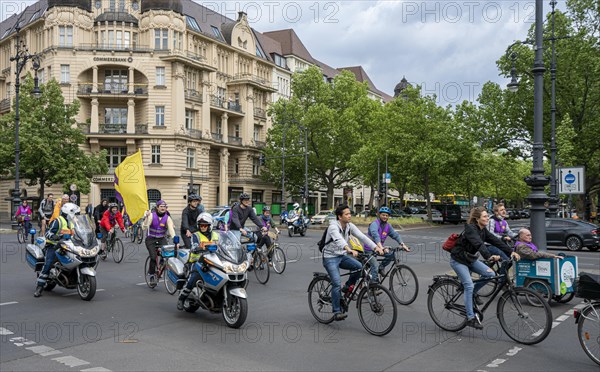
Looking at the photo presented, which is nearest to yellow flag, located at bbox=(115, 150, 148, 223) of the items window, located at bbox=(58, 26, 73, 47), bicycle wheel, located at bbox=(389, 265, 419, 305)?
bicycle wheel, located at bbox=(389, 265, 419, 305)

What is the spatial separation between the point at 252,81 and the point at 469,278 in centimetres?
5799

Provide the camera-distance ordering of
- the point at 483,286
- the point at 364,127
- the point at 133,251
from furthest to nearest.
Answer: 1. the point at 364,127
2. the point at 133,251
3. the point at 483,286

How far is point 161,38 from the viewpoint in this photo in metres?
53.6

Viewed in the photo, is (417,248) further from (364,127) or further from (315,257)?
(364,127)

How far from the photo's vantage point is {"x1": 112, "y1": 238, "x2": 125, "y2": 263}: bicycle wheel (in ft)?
54.1

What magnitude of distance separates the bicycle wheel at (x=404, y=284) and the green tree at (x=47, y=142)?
3939cm

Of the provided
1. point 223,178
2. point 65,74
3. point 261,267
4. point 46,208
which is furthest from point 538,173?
point 223,178

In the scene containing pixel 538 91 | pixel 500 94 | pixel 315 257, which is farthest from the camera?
pixel 500 94

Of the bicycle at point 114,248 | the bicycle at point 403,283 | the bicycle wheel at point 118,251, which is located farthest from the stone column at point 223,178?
the bicycle at point 403,283

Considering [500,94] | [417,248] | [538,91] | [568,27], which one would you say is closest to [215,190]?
[500,94]

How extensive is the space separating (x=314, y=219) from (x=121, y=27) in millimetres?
27258

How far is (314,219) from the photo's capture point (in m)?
41.5

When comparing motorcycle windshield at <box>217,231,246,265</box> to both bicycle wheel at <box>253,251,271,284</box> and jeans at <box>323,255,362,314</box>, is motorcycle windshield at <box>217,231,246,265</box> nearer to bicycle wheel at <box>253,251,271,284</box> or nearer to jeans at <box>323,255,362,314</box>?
jeans at <box>323,255,362,314</box>

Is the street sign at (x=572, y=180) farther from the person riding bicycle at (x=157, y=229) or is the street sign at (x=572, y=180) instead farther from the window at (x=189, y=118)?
the window at (x=189, y=118)
